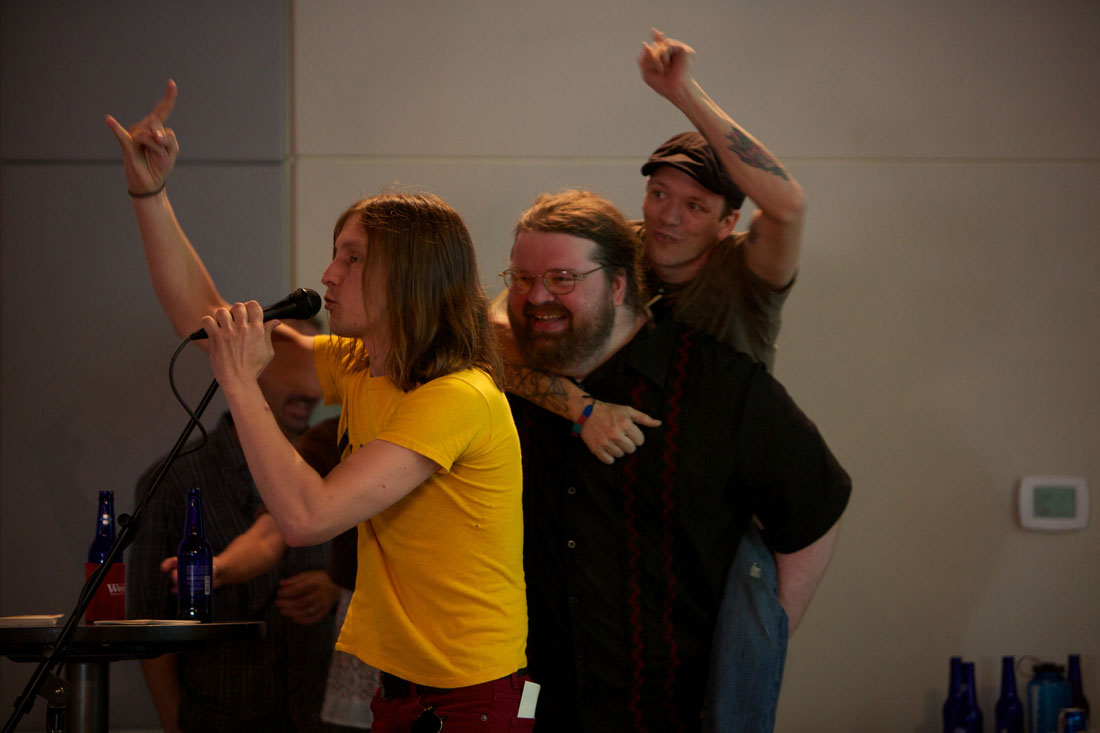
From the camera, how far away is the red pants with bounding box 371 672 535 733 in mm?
1702

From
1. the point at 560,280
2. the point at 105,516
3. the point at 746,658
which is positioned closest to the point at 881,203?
the point at 560,280

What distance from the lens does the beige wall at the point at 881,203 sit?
3.36 m

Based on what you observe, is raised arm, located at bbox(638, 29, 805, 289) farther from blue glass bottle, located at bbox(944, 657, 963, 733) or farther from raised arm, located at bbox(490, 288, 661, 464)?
blue glass bottle, located at bbox(944, 657, 963, 733)

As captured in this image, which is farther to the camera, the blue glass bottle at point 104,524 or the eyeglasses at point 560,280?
the eyeglasses at point 560,280

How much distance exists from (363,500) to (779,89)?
2.42 meters

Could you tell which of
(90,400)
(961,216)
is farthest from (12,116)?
(961,216)

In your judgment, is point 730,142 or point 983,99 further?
point 983,99

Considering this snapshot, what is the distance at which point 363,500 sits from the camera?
160 cm

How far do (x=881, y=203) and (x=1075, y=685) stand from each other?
1.67 m

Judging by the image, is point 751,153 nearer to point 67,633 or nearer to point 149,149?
point 149,149

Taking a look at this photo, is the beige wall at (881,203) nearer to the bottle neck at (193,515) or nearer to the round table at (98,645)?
the bottle neck at (193,515)

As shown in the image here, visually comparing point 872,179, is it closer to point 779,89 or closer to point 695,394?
point 779,89

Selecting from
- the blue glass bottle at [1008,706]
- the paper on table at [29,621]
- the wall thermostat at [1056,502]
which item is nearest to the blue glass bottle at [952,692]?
the blue glass bottle at [1008,706]

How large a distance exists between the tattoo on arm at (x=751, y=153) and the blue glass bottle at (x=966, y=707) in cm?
179
